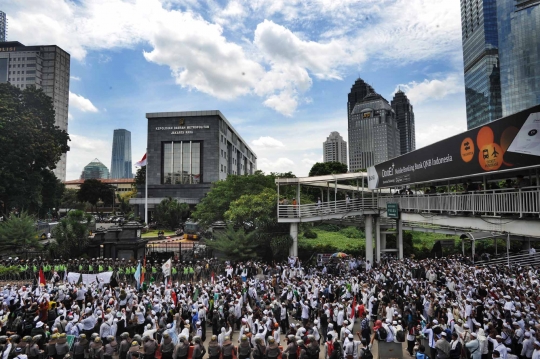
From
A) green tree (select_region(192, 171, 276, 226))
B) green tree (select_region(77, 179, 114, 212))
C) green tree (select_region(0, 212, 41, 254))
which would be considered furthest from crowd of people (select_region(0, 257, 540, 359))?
green tree (select_region(77, 179, 114, 212))

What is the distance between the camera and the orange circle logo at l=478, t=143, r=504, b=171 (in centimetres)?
1511

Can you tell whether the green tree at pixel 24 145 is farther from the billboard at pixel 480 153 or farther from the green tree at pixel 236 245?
the billboard at pixel 480 153

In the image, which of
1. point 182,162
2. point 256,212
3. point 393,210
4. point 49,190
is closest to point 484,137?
point 393,210

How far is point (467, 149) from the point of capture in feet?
57.2

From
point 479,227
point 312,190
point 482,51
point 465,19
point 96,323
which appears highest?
point 465,19

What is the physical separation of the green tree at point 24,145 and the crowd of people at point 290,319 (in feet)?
87.5

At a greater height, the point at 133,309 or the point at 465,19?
the point at 465,19

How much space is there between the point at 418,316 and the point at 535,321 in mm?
3524

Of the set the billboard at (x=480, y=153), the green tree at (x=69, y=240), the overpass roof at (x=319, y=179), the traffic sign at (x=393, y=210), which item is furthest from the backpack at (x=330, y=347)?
the green tree at (x=69, y=240)

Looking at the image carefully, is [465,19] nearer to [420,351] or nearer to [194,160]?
[194,160]

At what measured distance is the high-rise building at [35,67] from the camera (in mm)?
131000

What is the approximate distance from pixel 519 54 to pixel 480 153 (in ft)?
352

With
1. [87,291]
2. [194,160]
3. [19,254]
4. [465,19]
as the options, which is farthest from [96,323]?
[465,19]

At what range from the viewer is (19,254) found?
92.3ft
